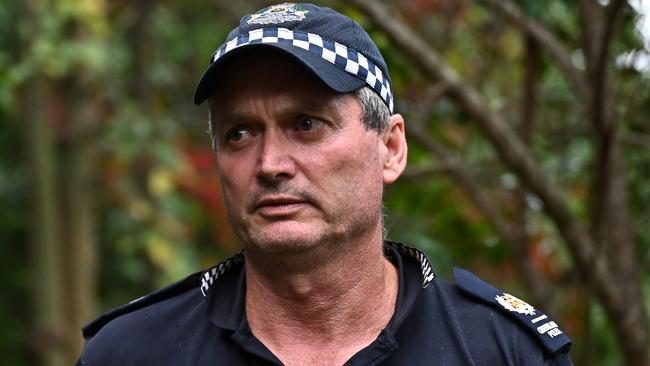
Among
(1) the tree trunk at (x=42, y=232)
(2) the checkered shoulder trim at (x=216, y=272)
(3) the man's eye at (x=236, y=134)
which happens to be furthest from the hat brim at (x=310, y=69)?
(1) the tree trunk at (x=42, y=232)

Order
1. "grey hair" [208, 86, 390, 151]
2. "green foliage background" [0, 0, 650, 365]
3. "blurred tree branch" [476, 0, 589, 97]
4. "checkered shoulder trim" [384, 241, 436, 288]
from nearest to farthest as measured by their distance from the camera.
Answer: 1. "grey hair" [208, 86, 390, 151]
2. "checkered shoulder trim" [384, 241, 436, 288]
3. "blurred tree branch" [476, 0, 589, 97]
4. "green foliage background" [0, 0, 650, 365]

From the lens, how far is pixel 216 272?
113 inches

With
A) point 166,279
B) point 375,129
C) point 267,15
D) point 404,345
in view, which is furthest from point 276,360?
point 166,279

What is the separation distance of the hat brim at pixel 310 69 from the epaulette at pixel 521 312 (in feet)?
1.70

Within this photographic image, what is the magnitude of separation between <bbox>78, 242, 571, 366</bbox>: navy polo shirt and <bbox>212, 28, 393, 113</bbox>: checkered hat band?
463mm

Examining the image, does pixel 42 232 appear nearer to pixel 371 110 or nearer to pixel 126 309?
pixel 126 309

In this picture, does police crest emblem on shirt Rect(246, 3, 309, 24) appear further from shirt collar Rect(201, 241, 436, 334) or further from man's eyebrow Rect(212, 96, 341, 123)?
shirt collar Rect(201, 241, 436, 334)

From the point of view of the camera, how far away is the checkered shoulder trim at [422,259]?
2.79 metres

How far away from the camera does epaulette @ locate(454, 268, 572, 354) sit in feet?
8.73

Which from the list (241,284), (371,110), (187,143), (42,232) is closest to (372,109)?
(371,110)

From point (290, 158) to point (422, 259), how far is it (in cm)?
44

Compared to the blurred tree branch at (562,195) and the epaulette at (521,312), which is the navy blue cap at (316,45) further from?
the blurred tree branch at (562,195)

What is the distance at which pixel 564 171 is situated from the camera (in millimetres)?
5969

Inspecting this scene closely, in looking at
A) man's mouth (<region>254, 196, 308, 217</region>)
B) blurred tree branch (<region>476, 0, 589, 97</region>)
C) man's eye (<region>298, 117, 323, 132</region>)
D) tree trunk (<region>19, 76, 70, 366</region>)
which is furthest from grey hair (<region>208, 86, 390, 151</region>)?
tree trunk (<region>19, 76, 70, 366</region>)
